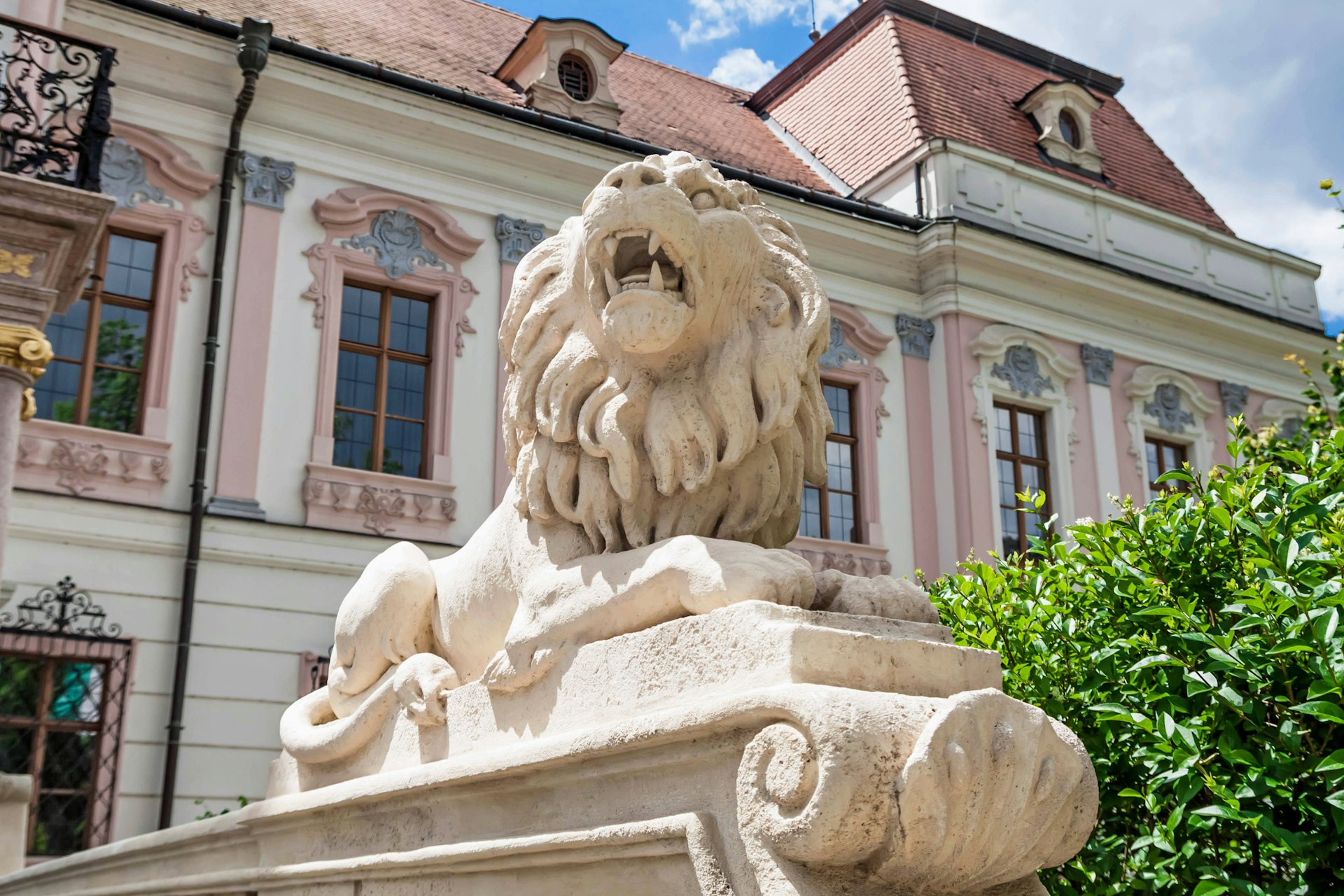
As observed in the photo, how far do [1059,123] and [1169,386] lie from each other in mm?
3963

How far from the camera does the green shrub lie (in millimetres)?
2797

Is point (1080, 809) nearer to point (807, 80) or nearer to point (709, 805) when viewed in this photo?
point (709, 805)

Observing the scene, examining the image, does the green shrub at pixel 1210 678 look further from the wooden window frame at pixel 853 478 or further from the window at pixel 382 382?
the wooden window frame at pixel 853 478

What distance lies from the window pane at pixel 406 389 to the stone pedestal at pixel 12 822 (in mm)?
5309

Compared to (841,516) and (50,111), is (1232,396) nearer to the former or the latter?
(841,516)

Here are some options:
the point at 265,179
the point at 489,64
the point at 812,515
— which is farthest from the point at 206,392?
the point at 812,515

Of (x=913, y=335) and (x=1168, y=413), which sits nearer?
(x=913, y=335)

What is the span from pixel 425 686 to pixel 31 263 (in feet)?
17.6

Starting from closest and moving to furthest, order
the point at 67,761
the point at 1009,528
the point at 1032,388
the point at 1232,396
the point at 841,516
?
1. the point at 67,761
2. the point at 841,516
3. the point at 1009,528
4. the point at 1032,388
5. the point at 1232,396

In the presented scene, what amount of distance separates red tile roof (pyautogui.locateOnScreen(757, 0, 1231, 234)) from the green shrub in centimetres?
1248

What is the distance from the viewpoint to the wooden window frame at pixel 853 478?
1370 centimetres

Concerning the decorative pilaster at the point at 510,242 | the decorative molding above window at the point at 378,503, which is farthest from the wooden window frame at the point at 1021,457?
the decorative molding above window at the point at 378,503

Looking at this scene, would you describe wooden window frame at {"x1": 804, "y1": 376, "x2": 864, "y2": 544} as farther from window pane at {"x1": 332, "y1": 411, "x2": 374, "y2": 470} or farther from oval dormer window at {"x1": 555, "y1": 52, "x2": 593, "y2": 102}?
window pane at {"x1": 332, "y1": 411, "x2": 374, "y2": 470}

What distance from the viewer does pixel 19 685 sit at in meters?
9.42
